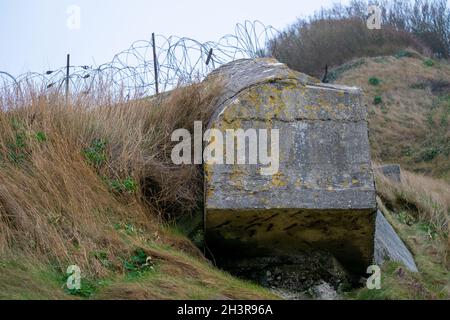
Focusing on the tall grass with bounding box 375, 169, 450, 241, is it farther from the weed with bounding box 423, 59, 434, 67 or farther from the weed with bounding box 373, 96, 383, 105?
the weed with bounding box 423, 59, 434, 67

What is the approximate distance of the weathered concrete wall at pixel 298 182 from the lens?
15.7ft

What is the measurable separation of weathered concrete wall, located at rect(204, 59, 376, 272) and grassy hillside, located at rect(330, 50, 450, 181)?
1056 centimetres

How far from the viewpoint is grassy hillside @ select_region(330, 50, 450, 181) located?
17969mm

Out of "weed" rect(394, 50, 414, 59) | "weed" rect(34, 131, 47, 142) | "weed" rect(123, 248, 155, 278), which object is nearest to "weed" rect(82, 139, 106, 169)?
"weed" rect(34, 131, 47, 142)

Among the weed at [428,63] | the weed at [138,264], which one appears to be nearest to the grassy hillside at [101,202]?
the weed at [138,264]

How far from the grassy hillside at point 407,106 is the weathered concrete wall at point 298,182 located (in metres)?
10.6

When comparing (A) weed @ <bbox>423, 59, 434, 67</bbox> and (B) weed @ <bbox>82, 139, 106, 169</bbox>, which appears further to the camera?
(A) weed @ <bbox>423, 59, 434, 67</bbox>

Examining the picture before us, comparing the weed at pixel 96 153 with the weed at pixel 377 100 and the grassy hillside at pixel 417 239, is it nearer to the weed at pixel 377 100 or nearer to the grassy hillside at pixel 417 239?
the grassy hillside at pixel 417 239

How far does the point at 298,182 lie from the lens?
15.8 ft

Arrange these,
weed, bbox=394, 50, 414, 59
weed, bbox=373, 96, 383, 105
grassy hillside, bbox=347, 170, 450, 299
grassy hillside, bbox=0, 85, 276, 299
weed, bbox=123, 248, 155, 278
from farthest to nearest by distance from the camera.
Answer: weed, bbox=394, 50, 414, 59, weed, bbox=373, 96, 383, 105, grassy hillside, bbox=347, 170, 450, 299, weed, bbox=123, 248, 155, 278, grassy hillside, bbox=0, 85, 276, 299

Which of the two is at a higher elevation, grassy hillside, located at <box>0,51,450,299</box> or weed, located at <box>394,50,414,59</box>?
weed, located at <box>394,50,414,59</box>

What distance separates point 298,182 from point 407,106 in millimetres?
18479

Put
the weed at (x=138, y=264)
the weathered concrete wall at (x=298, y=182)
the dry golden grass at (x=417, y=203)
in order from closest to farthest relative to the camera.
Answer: the weed at (x=138, y=264)
the weathered concrete wall at (x=298, y=182)
the dry golden grass at (x=417, y=203)

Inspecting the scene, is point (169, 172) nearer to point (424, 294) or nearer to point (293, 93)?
point (293, 93)
